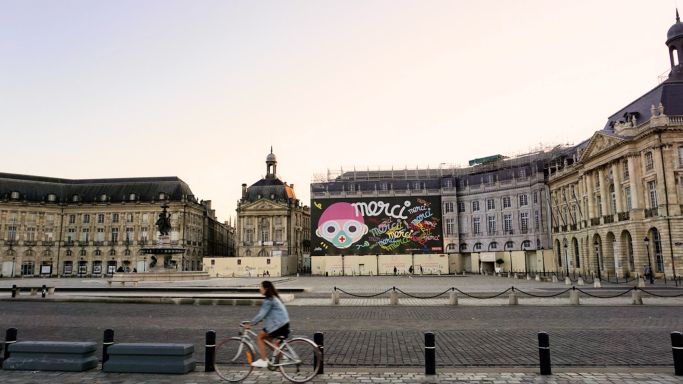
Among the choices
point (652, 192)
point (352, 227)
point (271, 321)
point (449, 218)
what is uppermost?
point (449, 218)

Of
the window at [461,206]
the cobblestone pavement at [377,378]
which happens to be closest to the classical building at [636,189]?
the window at [461,206]

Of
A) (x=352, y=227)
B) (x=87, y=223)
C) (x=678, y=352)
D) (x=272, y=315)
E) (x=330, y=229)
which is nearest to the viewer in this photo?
(x=678, y=352)

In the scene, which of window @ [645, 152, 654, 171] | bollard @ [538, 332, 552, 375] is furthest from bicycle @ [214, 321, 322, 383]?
window @ [645, 152, 654, 171]

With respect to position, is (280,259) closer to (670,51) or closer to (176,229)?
(176,229)

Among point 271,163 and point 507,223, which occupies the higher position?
point 271,163

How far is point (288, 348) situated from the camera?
9922mm

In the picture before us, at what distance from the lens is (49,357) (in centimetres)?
1074

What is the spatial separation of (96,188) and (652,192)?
99579 millimetres

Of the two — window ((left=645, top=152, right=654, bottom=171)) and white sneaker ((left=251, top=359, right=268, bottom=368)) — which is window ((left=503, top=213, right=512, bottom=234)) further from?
white sneaker ((left=251, top=359, right=268, bottom=368))

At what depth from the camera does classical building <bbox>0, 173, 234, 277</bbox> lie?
9625cm

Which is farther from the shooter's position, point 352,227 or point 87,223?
point 87,223

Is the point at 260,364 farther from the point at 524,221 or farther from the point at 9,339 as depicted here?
the point at 524,221

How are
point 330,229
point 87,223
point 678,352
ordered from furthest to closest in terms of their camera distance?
point 87,223
point 330,229
point 678,352

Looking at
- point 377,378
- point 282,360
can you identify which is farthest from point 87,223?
point 377,378
